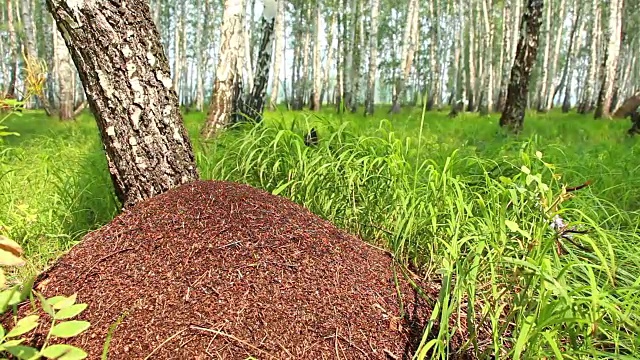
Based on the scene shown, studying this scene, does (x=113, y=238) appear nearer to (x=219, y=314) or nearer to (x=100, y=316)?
(x=100, y=316)

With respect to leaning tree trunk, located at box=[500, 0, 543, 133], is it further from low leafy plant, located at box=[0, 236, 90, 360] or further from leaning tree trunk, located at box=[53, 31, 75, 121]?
leaning tree trunk, located at box=[53, 31, 75, 121]

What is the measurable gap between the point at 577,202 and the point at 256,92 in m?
4.08

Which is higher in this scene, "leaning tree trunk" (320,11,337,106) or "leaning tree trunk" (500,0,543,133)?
"leaning tree trunk" (320,11,337,106)

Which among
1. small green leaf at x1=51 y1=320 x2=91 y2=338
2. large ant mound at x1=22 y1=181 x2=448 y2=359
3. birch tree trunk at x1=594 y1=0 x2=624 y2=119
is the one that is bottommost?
large ant mound at x1=22 y1=181 x2=448 y2=359

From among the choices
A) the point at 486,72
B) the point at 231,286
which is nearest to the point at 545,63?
the point at 486,72

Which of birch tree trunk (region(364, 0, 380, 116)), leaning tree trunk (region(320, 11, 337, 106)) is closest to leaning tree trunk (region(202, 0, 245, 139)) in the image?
birch tree trunk (region(364, 0, 380, 116))

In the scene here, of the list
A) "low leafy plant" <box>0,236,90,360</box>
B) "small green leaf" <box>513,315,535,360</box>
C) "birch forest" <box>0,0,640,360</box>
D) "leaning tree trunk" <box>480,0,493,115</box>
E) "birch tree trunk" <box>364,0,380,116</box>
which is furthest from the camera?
"leaning tree trunk" <box>480,0,493,115</box>

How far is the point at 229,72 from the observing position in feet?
16.6

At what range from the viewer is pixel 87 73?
1999mm

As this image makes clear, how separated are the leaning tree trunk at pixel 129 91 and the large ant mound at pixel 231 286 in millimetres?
218

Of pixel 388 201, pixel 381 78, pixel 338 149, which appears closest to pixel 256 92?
pixel 338 149

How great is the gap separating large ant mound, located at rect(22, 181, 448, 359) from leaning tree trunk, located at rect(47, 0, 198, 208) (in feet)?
0.72

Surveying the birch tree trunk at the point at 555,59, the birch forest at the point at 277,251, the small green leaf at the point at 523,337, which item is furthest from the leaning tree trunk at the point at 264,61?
the birch tree trunk at the point at 555,59

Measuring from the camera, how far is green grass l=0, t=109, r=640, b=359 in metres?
1.49
